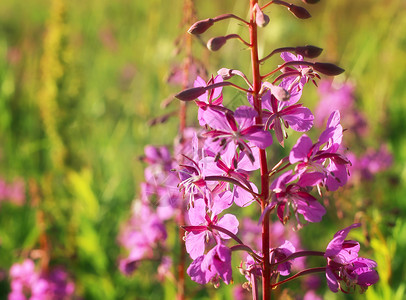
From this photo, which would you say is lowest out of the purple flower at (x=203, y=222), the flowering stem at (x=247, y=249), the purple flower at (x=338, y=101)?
the flowering stem at (x=247, y=249)

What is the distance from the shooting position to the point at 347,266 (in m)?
1.30

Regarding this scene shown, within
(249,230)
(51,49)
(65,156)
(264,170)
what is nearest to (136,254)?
(249,230)

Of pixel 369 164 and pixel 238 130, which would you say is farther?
pixel 369 164

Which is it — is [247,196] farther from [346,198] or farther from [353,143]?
[353,143]

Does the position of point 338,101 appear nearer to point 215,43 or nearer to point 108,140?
point 108,140

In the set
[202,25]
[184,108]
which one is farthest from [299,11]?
[184,108]

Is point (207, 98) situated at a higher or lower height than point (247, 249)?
higher

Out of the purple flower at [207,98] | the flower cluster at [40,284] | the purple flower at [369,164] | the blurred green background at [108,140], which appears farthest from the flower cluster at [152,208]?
the purple flower at [369,164]

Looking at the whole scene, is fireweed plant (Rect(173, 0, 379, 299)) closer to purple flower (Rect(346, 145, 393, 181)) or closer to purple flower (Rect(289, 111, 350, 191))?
purple flower (Rect(289, 111, 350, 191))

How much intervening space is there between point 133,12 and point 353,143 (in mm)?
5219

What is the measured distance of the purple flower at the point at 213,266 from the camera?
3.94 feet

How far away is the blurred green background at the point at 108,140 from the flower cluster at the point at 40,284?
0.15 m

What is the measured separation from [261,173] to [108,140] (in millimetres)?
3094

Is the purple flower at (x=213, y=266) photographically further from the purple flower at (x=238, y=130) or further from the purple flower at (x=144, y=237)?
the purple flower at (x=144, y=237)
